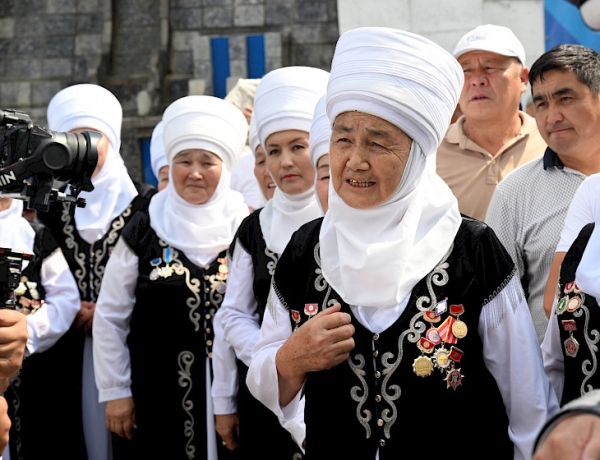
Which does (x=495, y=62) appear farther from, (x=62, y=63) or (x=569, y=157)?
(x=62, y=63)

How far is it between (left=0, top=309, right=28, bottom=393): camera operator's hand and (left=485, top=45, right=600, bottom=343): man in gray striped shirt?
74.4 inches

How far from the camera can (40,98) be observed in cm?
1298

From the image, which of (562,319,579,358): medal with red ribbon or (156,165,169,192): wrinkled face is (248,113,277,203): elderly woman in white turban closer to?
(156,165,169,192): wrinkled face

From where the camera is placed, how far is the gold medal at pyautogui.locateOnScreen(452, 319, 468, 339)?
261cm

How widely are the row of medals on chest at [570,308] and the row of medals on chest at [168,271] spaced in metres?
1.75

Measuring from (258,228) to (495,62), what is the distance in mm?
1392

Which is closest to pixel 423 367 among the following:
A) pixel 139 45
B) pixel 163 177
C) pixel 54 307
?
pixel 54 307

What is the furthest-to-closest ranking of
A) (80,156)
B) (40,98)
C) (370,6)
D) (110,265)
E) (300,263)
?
(40,98)
(370,6)
(110,265)
(300,263)
(80,156)

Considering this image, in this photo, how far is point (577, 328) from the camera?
2756 mm

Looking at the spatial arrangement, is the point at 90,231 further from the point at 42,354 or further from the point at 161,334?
the point at 161,334

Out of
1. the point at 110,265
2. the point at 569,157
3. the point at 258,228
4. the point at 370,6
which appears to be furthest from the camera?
the point at 370,6

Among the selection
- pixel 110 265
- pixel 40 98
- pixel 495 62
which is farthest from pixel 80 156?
pixel 40 98

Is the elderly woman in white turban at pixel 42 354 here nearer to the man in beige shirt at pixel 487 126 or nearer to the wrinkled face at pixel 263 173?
the wrinkled face at pixel 263 173

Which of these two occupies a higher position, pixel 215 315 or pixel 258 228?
pixel 258 228
